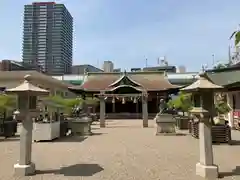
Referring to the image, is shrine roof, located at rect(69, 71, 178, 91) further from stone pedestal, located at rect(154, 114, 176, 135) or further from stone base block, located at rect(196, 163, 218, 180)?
stone base block, located at rect(196, 163, 218, 180)

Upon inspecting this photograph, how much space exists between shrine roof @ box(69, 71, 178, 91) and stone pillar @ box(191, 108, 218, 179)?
2392 centimetres

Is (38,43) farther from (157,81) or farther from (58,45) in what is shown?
(157,81)

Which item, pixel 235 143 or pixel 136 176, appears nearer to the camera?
pixel 136 176

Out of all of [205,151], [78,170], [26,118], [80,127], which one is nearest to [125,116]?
[80,127]

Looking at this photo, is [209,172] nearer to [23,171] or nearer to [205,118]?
[205,118]

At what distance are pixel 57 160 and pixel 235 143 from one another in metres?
7.30

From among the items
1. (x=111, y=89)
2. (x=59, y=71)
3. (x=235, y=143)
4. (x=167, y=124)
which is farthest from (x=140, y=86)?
(x=59, y=71)

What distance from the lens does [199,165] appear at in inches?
256

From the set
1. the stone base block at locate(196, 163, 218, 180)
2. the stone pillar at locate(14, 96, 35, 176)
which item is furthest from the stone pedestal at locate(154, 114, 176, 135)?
the stone pillar at locate(14, 96, 35, 176)

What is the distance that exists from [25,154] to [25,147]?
6.5 inches

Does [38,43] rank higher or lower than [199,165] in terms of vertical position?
higher

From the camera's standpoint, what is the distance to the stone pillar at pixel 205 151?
6.23 metres

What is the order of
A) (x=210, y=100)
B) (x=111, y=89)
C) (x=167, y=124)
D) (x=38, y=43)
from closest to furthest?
1. (x=210, y=100)
2. (x=167, y=124)
3. (x=111, y=89)
4. (x=38, y=43)

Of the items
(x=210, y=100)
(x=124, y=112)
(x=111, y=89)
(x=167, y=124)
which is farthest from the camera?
(x=124, y=112)
